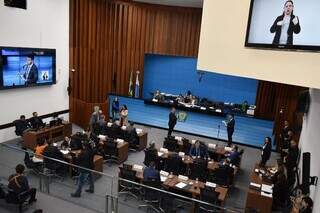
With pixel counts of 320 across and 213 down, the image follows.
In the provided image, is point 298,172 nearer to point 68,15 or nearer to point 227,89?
point 227,89

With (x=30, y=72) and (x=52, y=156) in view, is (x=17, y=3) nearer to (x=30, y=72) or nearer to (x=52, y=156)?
(x=30, y=72)

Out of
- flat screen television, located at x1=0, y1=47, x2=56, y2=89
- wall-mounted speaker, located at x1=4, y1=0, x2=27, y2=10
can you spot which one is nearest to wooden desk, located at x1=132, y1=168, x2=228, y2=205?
flat screen television, located at x1=0, y1=47, x2=56, y2=89

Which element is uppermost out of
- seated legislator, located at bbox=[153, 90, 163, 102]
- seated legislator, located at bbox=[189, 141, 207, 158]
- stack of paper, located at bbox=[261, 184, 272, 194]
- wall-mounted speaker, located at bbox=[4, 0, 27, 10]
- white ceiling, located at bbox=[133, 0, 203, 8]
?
white ceiling, located at bbox=[133, 0, 203, 8]

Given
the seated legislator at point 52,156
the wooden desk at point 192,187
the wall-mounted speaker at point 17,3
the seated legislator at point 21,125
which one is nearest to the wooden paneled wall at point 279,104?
the wooden desk at point 192,187

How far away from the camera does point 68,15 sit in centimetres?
1558

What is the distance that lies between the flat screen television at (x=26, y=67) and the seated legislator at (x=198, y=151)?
7.97 metres

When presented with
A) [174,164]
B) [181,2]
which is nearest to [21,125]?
[174,164]

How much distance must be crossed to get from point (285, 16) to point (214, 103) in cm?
1523

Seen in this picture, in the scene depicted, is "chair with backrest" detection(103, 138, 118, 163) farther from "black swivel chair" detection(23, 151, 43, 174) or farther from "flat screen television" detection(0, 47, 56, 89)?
"flat screen television" detection(0, 47, 56, 89)

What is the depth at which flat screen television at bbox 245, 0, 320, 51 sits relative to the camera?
4094mm

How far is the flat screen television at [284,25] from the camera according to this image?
4094 millimetres

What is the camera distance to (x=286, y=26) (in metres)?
4.32

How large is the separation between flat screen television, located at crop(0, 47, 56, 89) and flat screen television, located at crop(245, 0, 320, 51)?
10926mm

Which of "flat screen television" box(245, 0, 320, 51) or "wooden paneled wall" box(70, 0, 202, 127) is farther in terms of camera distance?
"wooden paneled wall" box(70, 0, 202, 127)
